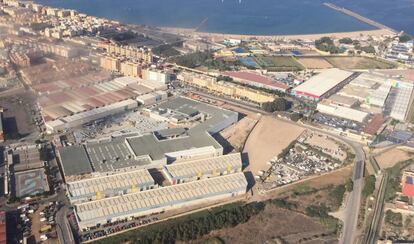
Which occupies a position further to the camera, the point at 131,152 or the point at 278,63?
the point at 278,63

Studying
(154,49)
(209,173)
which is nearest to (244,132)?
(209,173)

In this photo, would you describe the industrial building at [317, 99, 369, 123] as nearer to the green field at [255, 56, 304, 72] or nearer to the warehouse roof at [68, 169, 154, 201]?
the green field at [255, 56, 304, 72]

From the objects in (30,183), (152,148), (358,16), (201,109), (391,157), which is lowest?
(30,183)

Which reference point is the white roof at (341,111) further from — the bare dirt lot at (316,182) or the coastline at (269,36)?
the coastline at (269,36)

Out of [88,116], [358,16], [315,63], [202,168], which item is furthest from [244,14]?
[202,168]

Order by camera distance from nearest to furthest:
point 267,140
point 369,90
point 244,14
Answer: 1. point 267,140
2. point 369,90
3. point 244,14

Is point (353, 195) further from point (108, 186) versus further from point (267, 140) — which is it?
point (108, 186)
